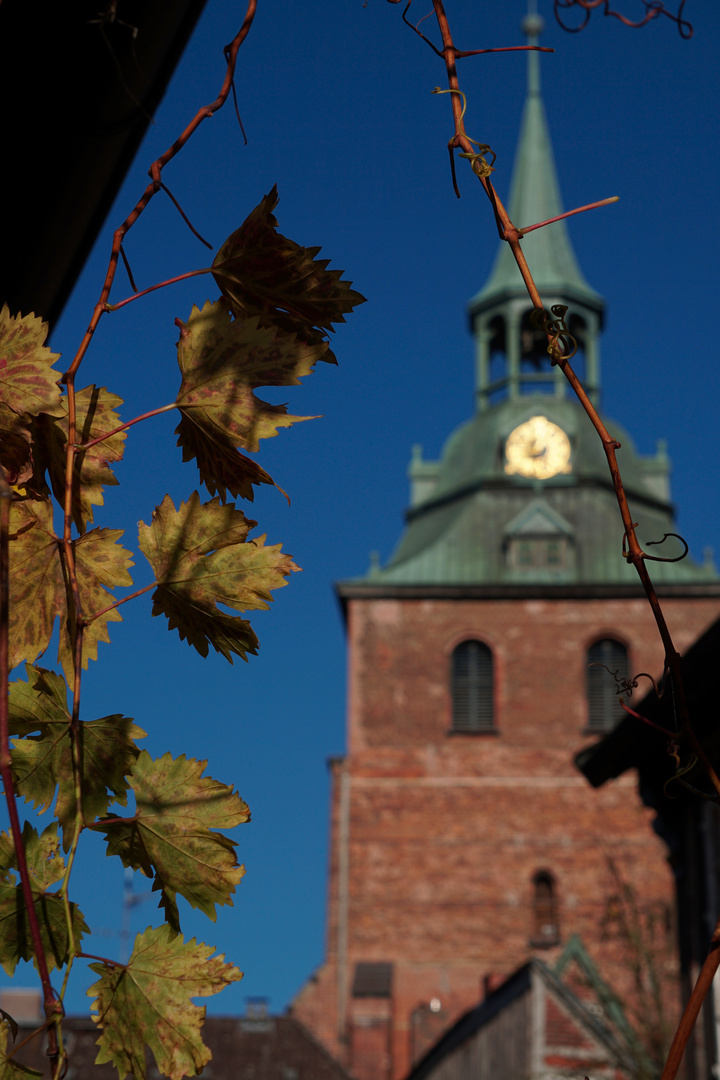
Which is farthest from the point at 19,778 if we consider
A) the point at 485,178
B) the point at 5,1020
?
the point at 485,178

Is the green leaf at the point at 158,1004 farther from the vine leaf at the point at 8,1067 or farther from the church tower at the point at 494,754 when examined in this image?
the church tower at the point at 494,754

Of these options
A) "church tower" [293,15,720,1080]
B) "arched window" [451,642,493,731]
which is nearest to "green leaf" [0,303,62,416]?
"church tower" [293,15,720,1080]

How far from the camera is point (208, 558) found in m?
0.91

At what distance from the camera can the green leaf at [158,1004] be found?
81cm

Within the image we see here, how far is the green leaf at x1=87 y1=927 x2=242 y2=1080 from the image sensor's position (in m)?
0.81

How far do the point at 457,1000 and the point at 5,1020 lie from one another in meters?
31.9

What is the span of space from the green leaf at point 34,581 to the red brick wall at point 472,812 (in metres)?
30.3

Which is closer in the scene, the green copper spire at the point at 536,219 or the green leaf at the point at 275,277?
the green leaf at the point at 275,277

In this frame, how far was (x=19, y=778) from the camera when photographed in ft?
2.87

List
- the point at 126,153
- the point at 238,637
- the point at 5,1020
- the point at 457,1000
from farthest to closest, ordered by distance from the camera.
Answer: the point at 457,1000 → the point at 126,153 → the point at 238,637 → the point at 5,1020

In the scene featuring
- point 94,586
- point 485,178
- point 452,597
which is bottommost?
point 94,586

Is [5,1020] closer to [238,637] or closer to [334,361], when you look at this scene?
[238,637]

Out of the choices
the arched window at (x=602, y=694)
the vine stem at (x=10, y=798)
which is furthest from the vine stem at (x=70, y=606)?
the arched window at (x=602, y=694)

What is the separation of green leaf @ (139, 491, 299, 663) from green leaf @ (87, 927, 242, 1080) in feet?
0.67
